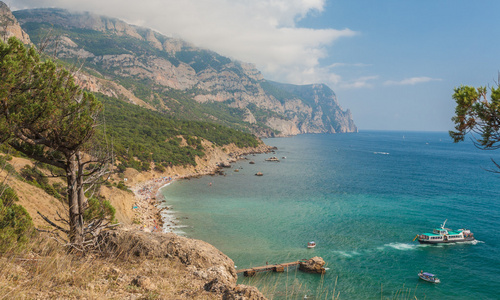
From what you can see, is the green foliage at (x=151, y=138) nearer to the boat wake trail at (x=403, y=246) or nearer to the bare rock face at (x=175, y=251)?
the bare rock face at (x=175, y=251)

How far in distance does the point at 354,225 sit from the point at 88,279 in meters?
41.5

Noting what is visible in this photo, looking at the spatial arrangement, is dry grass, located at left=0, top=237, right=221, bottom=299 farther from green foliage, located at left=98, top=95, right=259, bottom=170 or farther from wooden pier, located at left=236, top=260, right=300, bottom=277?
green foliage, located at left=98, top=95, right=259, bottom=170

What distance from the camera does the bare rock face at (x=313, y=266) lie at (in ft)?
89.9

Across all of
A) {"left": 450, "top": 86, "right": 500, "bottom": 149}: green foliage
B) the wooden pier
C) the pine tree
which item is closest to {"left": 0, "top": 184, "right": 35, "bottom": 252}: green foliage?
the pine tree

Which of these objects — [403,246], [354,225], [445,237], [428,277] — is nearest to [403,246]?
[403,246]

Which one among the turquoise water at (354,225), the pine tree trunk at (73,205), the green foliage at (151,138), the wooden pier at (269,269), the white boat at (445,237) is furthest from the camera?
the green foliage at (151,138)

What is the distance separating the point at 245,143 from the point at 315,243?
3758 inches

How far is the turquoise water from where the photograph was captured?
84.5ft

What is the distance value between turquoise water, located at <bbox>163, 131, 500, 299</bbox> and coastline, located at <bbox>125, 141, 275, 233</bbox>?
240 cm

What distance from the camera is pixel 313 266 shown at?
27438mm

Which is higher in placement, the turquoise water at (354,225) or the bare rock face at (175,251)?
the bare rock face at (175,251)

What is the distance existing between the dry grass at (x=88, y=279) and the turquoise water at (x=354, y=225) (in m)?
2.67

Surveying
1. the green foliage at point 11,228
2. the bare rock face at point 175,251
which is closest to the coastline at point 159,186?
the bare rock face at point 175,251

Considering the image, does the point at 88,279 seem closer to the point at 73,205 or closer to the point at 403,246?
the point at 73,205
